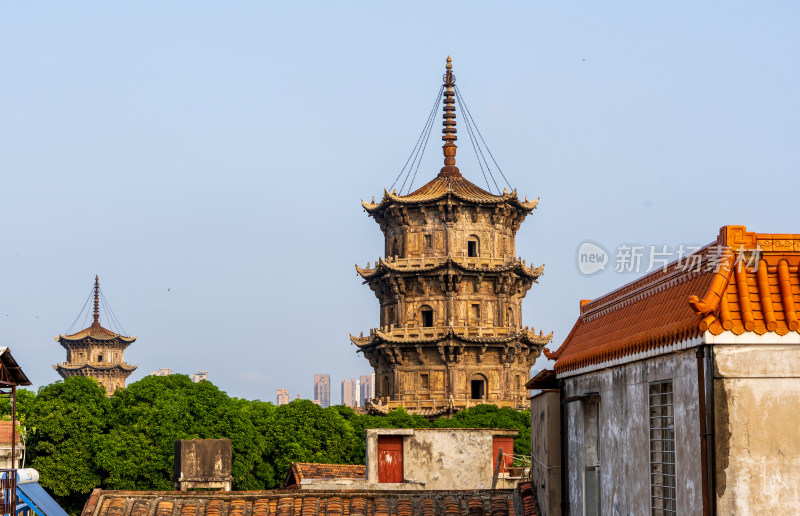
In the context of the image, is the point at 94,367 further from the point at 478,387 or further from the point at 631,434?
the point at 631,434

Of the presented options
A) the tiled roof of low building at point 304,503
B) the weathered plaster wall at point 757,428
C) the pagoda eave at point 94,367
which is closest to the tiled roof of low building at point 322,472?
the tiled roof of low building at point 304,503

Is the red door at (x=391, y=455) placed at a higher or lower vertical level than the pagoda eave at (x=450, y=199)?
lower

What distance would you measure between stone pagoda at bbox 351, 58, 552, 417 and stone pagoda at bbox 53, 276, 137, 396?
5621 cm

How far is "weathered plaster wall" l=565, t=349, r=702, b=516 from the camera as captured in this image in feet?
39.0

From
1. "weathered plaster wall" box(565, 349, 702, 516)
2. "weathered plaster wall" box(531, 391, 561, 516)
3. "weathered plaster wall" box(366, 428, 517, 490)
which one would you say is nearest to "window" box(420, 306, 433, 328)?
"weathered plaster wall" box(366, 428, 517, 490)

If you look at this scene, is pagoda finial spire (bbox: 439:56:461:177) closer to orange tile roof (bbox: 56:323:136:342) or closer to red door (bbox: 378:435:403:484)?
red door (bbox: 378:435:403:484)

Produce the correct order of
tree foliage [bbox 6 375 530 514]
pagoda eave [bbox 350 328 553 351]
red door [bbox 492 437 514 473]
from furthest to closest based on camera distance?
1. pagoda eave [bbox 350 328 553 351]
2. tree foliage [bbox 6 375 530 514]
3. red door [bbox 492 437 514 473]

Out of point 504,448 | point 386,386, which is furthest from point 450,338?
point 504,448

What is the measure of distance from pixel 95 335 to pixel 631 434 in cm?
11329

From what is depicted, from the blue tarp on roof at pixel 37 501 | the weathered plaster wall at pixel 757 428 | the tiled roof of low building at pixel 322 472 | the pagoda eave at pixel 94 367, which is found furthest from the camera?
the pagoda eave at pixel 94 367

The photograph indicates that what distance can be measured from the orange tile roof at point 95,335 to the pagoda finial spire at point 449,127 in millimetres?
58768

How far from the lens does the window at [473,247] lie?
231 ft

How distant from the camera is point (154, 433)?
52.1m

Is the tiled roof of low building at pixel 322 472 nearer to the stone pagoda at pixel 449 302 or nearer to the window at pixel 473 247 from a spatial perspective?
the stone pagoda at pixel 449 302
